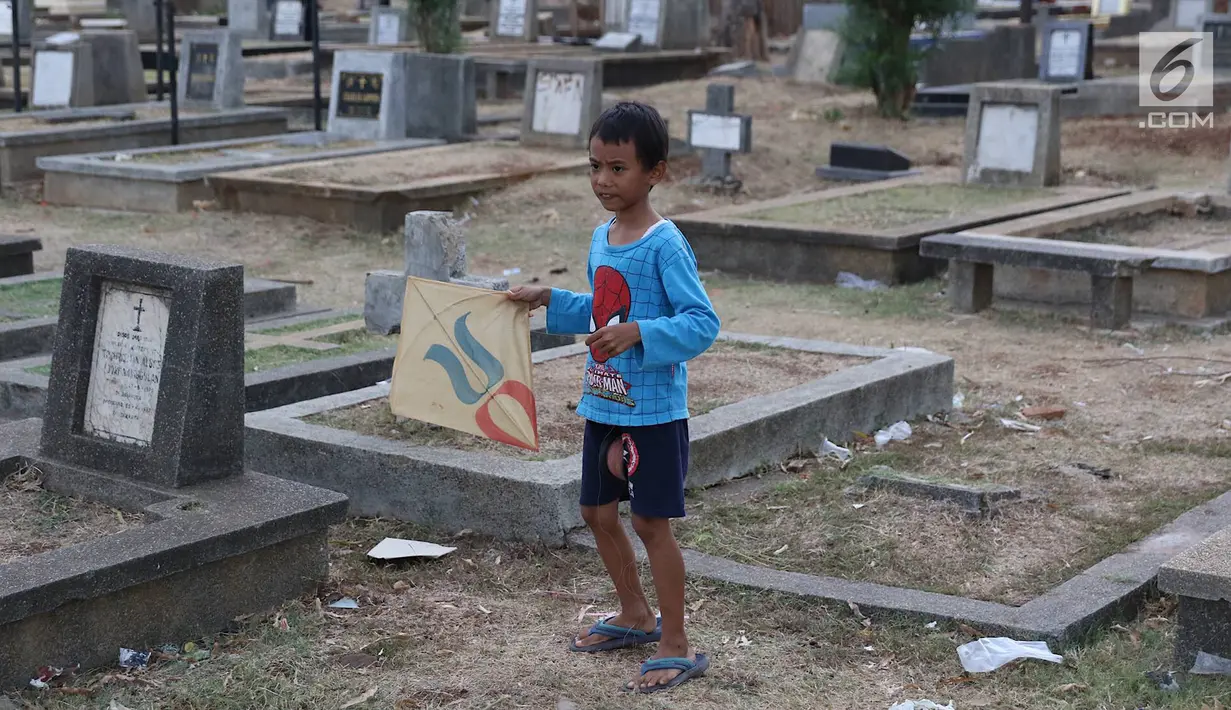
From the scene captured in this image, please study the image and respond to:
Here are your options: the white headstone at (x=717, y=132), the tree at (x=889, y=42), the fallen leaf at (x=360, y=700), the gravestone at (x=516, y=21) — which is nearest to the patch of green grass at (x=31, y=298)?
the fallen leaf at (x=360, y=700)

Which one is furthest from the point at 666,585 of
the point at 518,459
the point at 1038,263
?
the point at 1038,263

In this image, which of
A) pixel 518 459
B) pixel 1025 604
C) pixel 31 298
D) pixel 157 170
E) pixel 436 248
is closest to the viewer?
pixel 1025 604

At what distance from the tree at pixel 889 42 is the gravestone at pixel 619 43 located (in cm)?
632

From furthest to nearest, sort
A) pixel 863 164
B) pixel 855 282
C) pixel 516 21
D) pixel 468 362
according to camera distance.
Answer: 1. pixel 516 21
2. pixel 863 164
3. pixel 855 282
4. pixel 468 362

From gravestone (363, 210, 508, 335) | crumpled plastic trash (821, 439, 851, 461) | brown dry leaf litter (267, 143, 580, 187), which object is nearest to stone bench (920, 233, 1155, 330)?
crumpled plastic trash (821, 439, 851, 461)

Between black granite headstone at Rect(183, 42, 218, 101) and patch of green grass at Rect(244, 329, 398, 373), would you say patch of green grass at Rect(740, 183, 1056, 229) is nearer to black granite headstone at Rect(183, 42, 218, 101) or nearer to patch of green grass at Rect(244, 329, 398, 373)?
patch of green grass at Rect(244, 329, 398, 373)

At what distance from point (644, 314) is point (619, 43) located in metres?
21.9

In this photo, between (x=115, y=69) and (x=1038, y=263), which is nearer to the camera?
(x=1038, y=263)

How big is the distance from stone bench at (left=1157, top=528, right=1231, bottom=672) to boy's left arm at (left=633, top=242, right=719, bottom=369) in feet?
4.47

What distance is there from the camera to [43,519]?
4.79 m

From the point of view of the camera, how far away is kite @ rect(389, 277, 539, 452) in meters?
4.78

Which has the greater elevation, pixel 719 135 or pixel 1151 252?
pixel 719 135

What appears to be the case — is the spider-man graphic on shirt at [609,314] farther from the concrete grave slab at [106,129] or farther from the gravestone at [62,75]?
the gravestone at [62,75]

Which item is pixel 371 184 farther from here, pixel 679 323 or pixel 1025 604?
pixel 679 323
